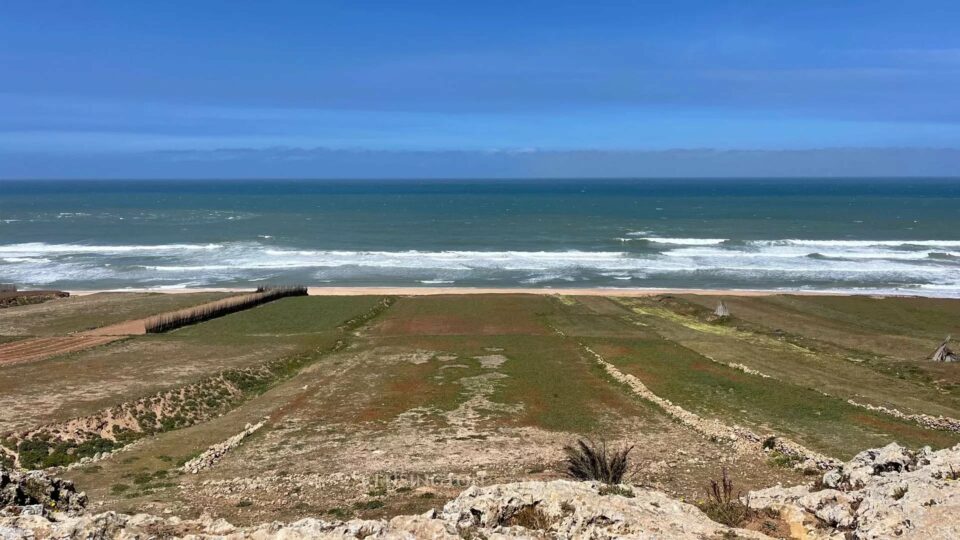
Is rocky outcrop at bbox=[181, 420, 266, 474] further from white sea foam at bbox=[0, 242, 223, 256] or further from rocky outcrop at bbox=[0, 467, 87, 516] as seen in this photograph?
white sea foam at bbox=[0, 242, 223, 256]

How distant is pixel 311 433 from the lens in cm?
2133

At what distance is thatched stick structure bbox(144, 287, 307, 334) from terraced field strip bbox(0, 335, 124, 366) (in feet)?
10.7

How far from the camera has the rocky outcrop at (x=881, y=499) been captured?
34.0ft

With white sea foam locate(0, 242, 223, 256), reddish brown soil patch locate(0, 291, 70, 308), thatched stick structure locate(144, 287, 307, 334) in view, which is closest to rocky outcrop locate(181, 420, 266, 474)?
thatched stick structure locate(144, 287, 307, 334)

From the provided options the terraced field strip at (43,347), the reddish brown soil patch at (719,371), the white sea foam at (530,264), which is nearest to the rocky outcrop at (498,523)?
the reddish brown soil patch at (719,371)

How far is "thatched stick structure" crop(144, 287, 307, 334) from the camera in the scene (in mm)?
38844

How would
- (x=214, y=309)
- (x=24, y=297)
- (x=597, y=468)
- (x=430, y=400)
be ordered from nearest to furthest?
(x=597, y=468) → (x=430, y=400) → (x=214, y=309) → (x=24, y=297)

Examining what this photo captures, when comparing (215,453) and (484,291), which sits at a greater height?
(215,453)

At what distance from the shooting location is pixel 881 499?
11336 mm

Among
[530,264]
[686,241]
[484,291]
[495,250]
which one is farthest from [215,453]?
[686,241]

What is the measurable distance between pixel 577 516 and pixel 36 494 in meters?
10.1

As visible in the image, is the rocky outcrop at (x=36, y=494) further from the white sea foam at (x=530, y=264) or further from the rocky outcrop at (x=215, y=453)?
the white sea foam at (x=530, y=264)

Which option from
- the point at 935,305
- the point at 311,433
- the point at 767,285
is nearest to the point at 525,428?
the point at 311,433

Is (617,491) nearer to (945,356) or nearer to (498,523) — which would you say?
(498,523)
